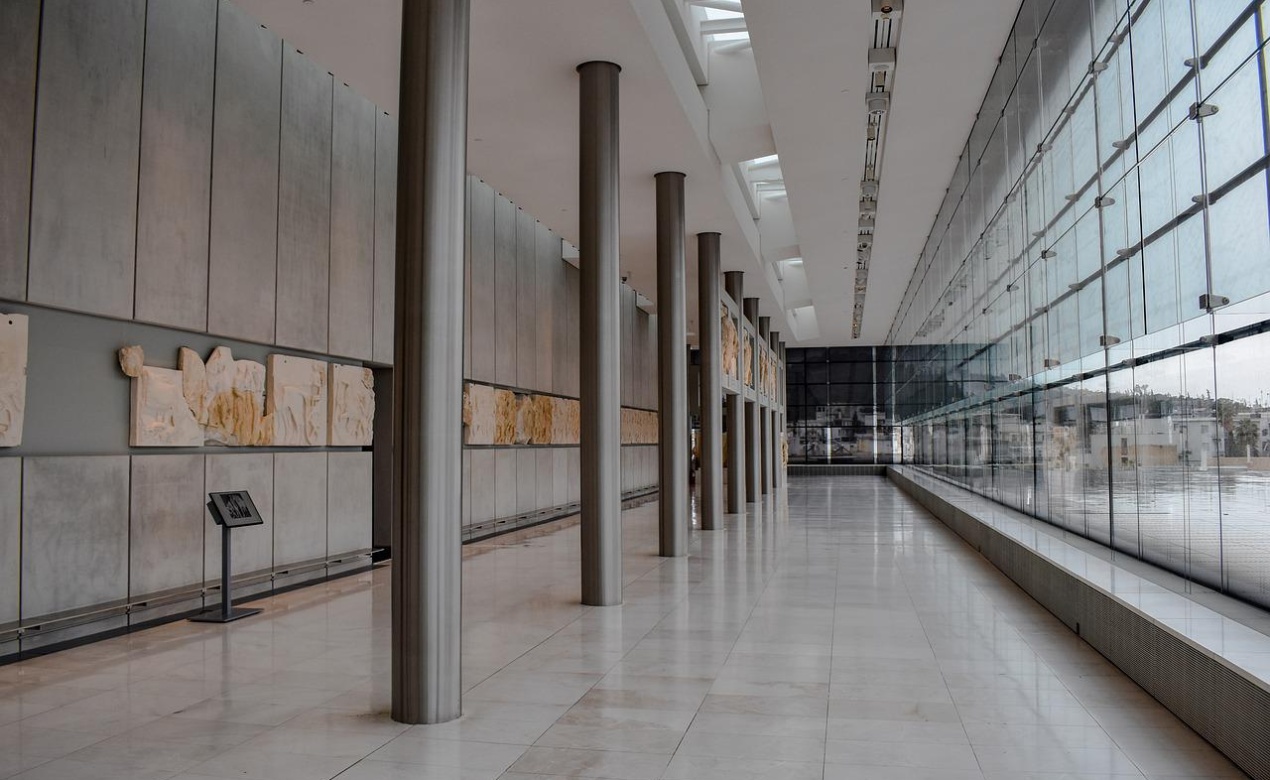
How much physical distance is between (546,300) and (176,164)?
529 inches

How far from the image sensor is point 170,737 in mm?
6234

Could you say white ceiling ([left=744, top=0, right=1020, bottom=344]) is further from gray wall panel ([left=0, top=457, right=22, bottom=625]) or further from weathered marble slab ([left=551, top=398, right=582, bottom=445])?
gray wall panel ([left=0, top=457, right=22, bottom=625])

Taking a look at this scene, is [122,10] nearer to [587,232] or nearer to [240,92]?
[240,92]

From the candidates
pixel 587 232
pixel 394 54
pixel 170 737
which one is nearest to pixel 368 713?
pixel 170 737

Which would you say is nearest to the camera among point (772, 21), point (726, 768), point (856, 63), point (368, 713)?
point (726, 768)

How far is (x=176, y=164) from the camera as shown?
10805 mm

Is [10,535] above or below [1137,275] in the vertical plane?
below

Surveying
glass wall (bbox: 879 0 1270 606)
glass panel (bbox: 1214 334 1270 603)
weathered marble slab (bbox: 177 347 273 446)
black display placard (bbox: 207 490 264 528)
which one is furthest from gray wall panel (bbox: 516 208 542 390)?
glass panel (bbox: 1214 334 1270 603)

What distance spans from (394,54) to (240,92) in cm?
218

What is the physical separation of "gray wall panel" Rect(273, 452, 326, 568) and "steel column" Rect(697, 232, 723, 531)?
8730mm

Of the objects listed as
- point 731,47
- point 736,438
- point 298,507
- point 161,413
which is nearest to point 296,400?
point 298,507

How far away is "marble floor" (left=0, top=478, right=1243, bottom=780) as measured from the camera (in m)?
5.65

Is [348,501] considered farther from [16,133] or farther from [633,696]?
[633,696]

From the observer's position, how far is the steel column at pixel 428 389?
21.6 feet
